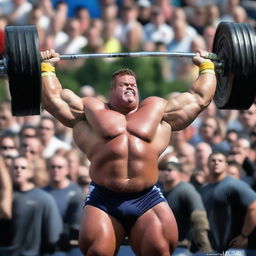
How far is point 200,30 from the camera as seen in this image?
16.5 meters

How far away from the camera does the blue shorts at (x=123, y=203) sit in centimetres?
955

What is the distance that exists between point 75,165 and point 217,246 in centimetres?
206

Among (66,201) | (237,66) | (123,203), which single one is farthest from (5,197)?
(237,66)

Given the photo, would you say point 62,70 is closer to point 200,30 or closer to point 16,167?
point 200,30

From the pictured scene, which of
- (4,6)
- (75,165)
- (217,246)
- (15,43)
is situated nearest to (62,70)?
(4,6)

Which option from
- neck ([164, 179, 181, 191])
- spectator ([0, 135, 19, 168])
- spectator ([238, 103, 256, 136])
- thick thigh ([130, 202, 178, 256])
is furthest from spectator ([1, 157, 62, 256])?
spectator ([238, 103, 256, 136])

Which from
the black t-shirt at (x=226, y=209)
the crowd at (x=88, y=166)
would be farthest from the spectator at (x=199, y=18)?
the black t-shirt at (x=226, y=209)

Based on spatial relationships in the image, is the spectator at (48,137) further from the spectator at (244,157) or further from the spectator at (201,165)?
the spectator at (244,157)

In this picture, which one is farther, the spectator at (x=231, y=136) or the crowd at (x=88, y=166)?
the spectator at (x=231, y=136)

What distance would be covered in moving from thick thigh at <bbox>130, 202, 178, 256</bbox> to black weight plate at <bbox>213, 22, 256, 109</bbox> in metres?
1.30

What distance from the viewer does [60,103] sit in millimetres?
9789

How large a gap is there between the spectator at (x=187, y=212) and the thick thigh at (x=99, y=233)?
97.1 inches

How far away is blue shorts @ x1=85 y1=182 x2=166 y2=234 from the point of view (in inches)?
376

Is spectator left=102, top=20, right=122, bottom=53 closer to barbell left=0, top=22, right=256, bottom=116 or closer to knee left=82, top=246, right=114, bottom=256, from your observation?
barbell left=0, top=22, right=256, bottom=116
